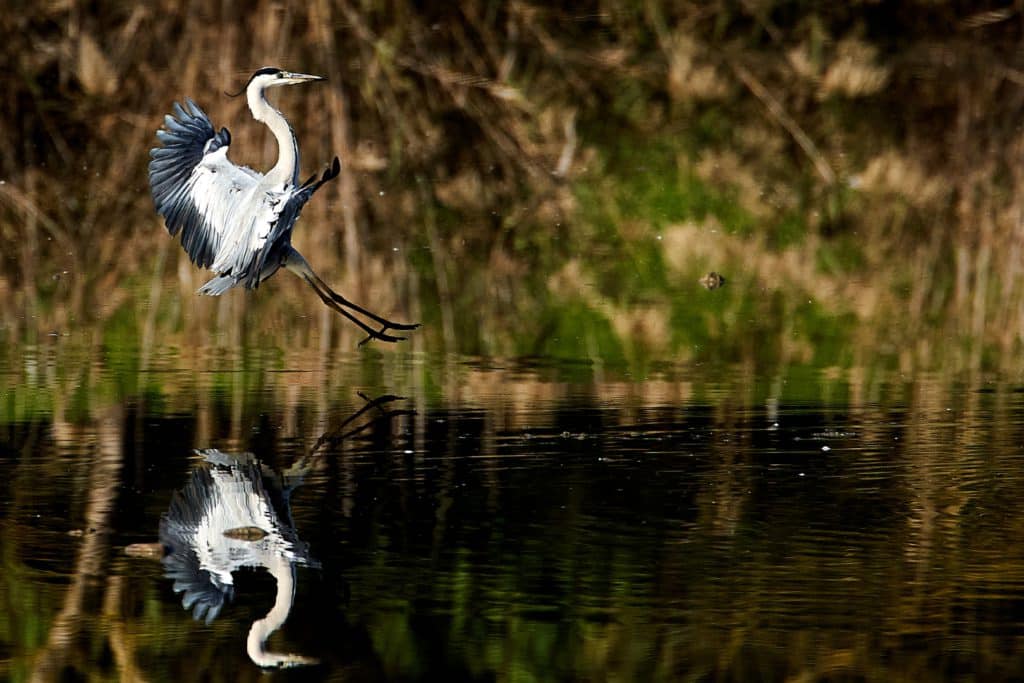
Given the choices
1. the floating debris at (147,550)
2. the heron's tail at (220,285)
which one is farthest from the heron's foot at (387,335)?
the floating debris at (147,550)

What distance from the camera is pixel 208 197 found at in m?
8.89

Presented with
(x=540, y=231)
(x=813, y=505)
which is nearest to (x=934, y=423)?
(x=813, y=505)

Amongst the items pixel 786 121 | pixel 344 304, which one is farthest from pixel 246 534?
pixel 786 121

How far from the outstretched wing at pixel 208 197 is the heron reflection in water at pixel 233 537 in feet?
5.19

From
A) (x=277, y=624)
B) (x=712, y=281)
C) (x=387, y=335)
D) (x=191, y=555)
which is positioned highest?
(x=712, y=281)

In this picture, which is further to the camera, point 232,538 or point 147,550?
point 232,538

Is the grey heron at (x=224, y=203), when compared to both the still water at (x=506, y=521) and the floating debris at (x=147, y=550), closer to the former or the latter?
the still water at (x=506, y=521)

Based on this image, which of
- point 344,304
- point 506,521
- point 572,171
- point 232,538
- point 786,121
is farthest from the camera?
point 786,121

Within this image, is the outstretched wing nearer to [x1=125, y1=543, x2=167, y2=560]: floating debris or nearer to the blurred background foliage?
the blurred background foliage

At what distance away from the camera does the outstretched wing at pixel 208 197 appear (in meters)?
8.62

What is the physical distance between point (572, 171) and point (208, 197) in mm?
5639

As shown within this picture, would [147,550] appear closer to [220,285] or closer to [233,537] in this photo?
[233,537]

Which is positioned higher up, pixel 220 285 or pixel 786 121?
pixel 786 121

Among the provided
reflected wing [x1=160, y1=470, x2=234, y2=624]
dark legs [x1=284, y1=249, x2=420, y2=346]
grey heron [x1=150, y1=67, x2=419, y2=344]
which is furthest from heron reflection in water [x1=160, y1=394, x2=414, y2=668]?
dark legs [x1=284, y1=249, x2=420, y2=346]
